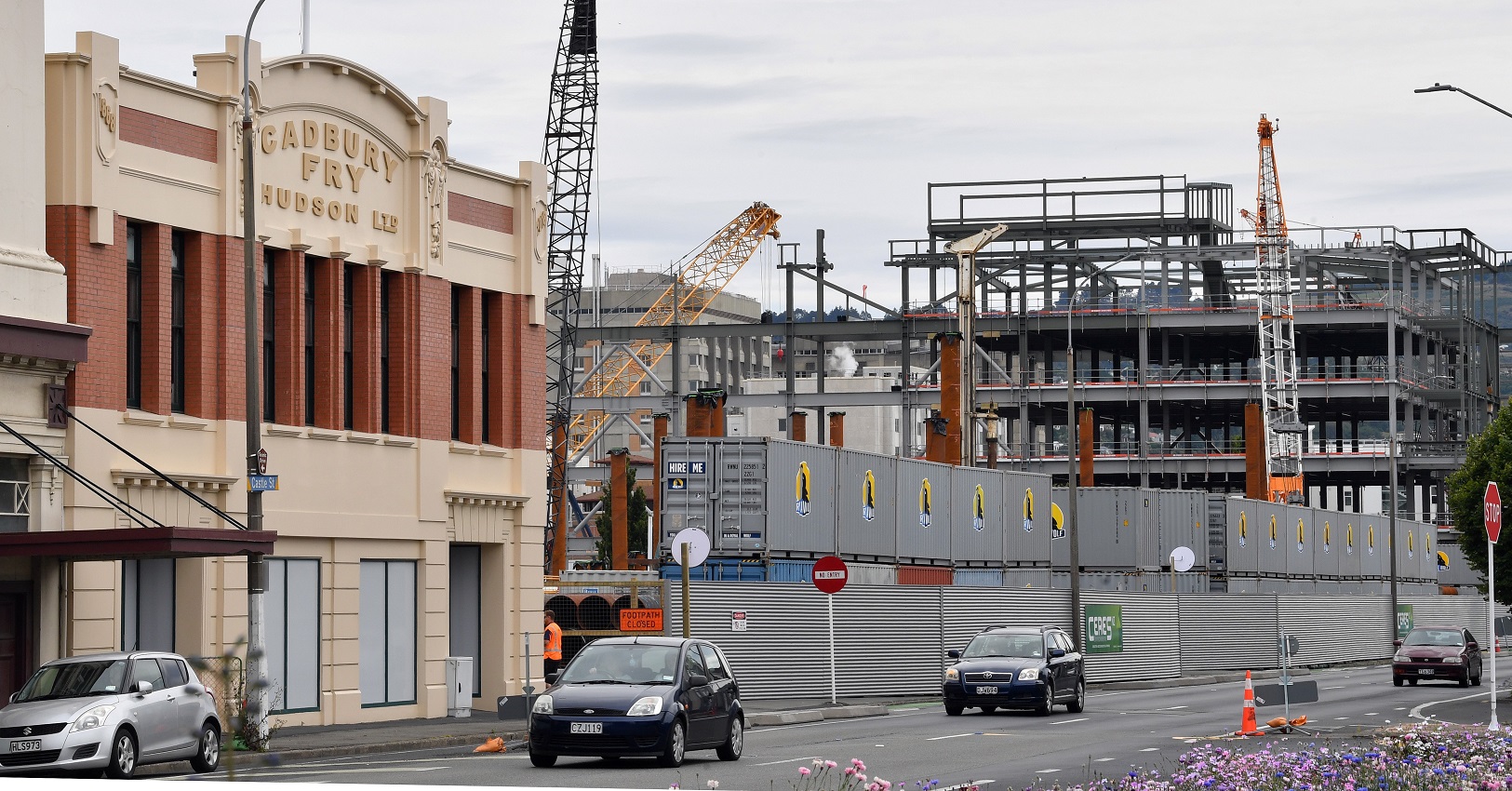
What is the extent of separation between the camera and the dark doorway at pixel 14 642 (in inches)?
958

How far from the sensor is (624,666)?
21391 millimetres

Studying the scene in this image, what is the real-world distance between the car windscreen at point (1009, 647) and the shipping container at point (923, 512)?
11.8 metres

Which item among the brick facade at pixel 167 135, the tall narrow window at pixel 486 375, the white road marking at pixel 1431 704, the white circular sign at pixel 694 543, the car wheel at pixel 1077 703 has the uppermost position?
the brick facade at pixel 167 135

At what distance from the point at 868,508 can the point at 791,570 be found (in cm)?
364

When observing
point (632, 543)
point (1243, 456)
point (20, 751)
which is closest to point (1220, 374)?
point (1243, 456)

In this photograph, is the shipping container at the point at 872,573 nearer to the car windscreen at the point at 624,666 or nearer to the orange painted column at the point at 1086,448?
the car windscreen at the point at 624,666

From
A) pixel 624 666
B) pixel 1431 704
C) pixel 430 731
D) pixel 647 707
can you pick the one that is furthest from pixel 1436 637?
pixel 647 707

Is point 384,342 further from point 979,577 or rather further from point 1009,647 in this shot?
point 979,577

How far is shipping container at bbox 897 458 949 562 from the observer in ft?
150

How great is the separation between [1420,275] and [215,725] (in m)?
102

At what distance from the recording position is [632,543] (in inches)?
4560

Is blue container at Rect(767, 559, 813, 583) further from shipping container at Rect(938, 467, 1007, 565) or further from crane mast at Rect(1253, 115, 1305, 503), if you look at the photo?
crane mast at Rect(1253, 115, 1305, 503)

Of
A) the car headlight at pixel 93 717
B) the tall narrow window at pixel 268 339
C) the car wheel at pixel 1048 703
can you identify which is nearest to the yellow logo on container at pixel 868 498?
the car wheel at pixel 1048 703

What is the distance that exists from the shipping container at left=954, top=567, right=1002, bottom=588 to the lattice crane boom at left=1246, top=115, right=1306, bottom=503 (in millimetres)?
50126
